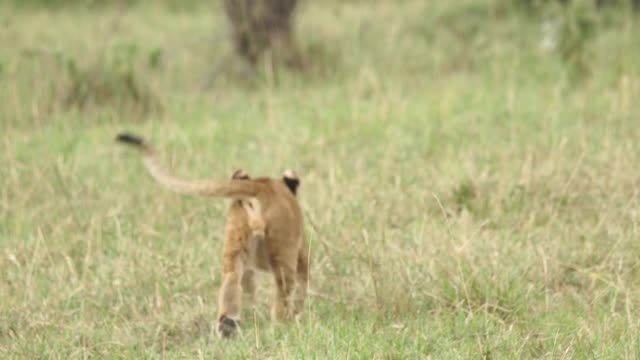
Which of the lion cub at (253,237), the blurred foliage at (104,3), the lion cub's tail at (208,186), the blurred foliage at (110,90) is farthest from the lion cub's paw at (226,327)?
the blurred foliage at (104,3)

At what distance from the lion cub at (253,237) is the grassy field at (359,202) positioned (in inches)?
4.4

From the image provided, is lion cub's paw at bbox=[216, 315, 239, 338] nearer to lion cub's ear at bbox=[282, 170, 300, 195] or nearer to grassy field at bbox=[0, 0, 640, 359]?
grassy field at bbox=[0, 0, 640, 359]

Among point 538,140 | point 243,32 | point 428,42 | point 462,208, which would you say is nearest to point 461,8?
point 428,42

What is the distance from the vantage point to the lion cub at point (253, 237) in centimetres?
351

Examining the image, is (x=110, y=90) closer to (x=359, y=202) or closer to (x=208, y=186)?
(x=359, y=202)

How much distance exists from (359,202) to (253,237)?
1.20 metres

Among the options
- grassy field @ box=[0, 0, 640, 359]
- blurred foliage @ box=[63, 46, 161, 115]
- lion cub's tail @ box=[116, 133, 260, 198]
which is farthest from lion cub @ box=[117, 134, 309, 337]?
blurred foliage @ box=[63, 46, 161, 115]

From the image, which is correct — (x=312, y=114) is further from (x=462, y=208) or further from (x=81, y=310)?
(x=81, y=310)

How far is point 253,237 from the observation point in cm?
359

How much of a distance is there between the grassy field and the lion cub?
112 millimetres

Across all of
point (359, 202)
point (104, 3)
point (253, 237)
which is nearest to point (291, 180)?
point (253, 237)

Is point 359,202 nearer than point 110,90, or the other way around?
point 359,202

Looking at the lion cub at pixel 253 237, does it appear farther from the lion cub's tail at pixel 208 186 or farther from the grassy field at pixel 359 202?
the grassy field at pixel 359 202

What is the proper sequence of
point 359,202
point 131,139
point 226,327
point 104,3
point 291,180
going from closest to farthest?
point 226,327
point 131,139
point 291,180
point 359,202
point 104,3
